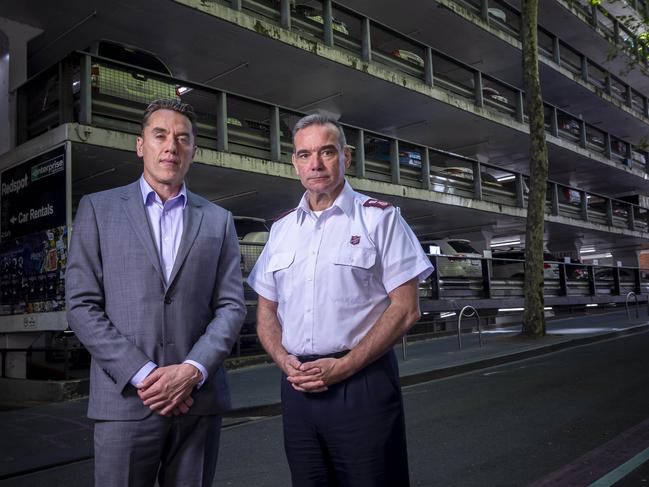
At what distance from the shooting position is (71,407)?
26.1 ft

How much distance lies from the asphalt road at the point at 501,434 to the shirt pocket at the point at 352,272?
8.71 feet

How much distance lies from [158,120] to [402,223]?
1012 millimetres

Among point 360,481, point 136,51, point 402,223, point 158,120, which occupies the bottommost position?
point 360,481

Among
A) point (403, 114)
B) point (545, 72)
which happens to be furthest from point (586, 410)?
point (545, 72)

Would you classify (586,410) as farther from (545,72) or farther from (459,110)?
(545,72)

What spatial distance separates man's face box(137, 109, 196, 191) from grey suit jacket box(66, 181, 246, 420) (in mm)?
105

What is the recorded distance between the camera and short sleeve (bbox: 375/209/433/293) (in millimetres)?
2350

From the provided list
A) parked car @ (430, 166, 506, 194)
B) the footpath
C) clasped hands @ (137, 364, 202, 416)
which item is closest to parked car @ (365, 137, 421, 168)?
parked car @ (430, 166, 506, 194)

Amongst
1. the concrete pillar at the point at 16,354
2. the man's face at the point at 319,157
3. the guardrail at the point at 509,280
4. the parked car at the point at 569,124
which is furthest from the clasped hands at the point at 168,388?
the parked car at the point at 569,124

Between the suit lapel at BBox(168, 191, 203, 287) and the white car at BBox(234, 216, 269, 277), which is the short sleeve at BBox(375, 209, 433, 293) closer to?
the suit lapel at BBox(168, 191, 203, 287)

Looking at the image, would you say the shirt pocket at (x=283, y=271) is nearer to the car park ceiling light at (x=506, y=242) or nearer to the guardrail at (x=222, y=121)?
the guardrail at (x=222, y=121)

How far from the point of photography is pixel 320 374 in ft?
7.24

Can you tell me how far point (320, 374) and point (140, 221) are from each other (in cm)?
85

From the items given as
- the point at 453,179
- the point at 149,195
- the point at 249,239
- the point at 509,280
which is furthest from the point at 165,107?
the point at 453,179
